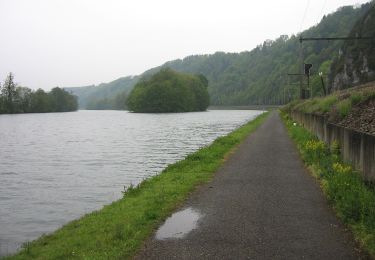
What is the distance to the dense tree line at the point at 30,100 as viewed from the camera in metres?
148

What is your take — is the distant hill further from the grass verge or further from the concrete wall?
the grass verge

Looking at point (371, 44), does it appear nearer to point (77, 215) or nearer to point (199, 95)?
point (77, 215)

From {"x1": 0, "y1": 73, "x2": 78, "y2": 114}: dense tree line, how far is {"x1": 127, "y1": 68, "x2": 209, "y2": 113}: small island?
111ft

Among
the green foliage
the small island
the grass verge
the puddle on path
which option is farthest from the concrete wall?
the small island

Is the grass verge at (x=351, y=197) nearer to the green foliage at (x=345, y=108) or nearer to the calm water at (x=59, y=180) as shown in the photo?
the green foliage at (x=345, y=108)

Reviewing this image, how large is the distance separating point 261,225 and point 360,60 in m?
85.6

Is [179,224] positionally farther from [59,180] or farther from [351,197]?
[59,180]

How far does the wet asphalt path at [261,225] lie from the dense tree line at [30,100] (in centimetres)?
14575

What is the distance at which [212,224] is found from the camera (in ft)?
27.3

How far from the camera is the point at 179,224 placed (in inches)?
336

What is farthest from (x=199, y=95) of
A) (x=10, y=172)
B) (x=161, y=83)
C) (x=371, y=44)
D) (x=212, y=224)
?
(x=212, y=224)

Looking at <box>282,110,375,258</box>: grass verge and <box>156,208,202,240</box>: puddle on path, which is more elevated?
<box>282,110,375,258</box>: grass verge

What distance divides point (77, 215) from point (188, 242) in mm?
5508

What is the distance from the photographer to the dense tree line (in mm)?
147775
